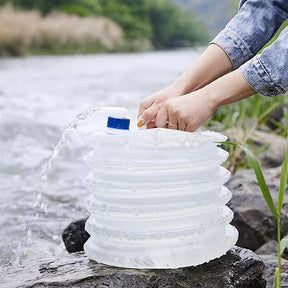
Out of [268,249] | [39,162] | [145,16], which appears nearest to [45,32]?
[39,162]

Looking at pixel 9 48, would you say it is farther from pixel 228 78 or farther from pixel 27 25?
pixel 228 78

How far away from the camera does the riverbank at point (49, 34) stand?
19.7 metres

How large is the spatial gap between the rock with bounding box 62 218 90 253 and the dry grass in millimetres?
16894

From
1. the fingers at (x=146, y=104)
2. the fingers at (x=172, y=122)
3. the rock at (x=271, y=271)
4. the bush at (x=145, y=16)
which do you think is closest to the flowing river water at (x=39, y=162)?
the fingers at (x=146, y=104)

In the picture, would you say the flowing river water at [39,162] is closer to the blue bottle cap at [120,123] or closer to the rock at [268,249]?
the blue bottle cap at [120,123]

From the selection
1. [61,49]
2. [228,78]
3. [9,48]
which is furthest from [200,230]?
[61,49]

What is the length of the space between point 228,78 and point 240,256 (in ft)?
1.64

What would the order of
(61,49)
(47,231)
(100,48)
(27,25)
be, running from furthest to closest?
(100,48) → (61,49) → (27,25) → (47,231)

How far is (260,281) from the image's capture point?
173 cm

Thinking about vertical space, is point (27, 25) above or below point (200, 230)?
below

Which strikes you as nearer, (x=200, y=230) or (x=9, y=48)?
(x=200, y=230)

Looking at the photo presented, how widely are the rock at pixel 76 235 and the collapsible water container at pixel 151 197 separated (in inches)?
19.4

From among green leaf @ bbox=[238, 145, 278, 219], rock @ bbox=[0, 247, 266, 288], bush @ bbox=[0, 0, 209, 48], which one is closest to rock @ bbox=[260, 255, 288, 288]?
rock @ bbox=[0, 247, 266, 288]

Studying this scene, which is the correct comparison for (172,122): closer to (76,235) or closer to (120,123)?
(120,123)
